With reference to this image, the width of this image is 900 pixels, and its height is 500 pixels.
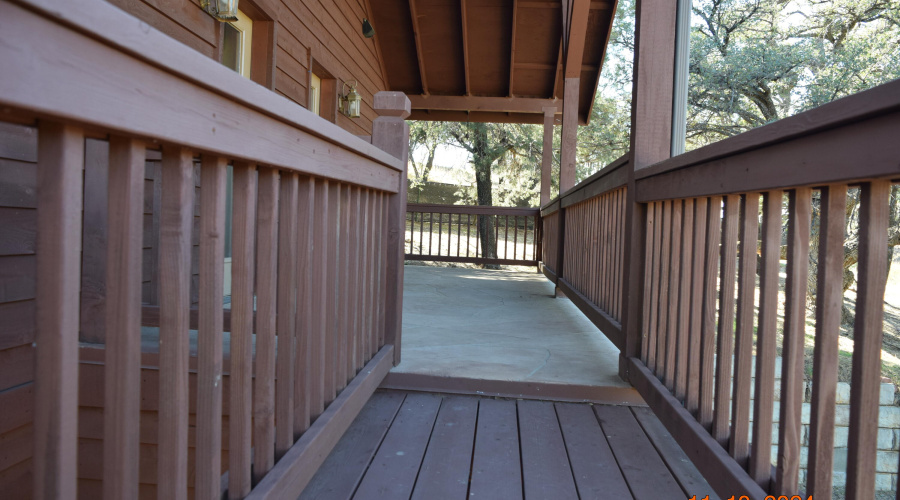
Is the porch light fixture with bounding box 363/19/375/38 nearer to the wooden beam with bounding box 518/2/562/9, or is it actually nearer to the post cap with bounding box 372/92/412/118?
the wooden beam with bounding box 518/2/562/9

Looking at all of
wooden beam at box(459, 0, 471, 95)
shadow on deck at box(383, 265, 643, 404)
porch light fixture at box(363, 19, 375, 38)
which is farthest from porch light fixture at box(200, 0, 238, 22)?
wooden beam at box(459, 0, 471, 95)

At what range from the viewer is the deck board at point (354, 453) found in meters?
1.61

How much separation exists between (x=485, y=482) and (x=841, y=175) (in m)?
1.19

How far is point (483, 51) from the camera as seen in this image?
803 centimetres

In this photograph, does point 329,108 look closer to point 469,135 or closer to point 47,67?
point 47,67

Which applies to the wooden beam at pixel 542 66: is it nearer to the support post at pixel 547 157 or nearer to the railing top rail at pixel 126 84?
the support post at pixel 547 157

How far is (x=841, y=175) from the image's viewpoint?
0.95 m

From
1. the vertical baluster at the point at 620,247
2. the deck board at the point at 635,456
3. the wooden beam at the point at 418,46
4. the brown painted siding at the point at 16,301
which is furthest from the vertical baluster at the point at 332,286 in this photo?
the wooden beam at the point at 418,46

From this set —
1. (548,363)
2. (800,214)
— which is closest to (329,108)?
(548,363)

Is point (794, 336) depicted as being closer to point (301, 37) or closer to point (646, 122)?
point (646, 122)

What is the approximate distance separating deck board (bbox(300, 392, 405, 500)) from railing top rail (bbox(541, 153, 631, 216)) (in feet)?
4.35

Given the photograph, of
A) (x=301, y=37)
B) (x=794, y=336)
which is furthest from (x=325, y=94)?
(x=794, y=336)

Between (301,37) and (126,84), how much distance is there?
14.8ft

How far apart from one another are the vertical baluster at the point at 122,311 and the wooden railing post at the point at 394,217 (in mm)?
1642
